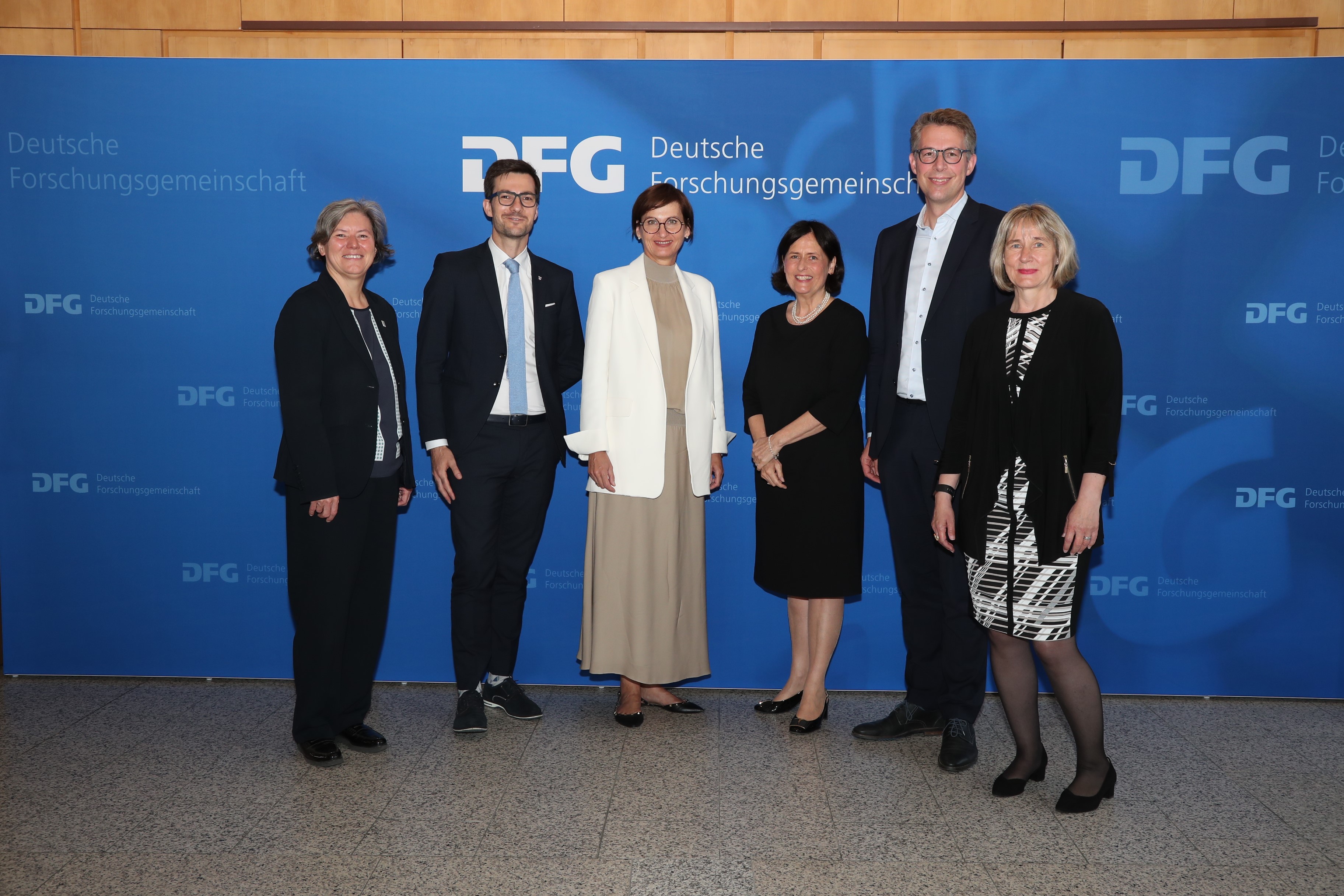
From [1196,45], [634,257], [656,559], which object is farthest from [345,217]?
[1196,45]

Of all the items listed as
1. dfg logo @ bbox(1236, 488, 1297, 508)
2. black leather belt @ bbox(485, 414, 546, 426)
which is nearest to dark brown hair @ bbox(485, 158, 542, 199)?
black leather belt @ bbox(485, 414, 546, 426)

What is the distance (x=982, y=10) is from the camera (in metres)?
4.31

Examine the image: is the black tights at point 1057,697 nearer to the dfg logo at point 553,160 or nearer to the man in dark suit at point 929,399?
the man in dark suit at point 929,399

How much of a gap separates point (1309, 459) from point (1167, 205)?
3.77ft

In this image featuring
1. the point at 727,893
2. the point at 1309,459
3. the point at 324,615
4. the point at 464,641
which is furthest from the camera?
the point at 1309,459

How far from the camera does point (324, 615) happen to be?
9.98ft

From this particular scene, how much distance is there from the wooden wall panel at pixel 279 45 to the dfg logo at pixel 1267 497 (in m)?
4.15

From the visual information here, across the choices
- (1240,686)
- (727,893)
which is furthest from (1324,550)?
(727,893)

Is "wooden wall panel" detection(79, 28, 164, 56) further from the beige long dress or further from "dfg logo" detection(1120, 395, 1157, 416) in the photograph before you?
"dfg logo" detection(1120, 395, 1157, 416)

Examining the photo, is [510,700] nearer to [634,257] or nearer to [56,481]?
[634,257]

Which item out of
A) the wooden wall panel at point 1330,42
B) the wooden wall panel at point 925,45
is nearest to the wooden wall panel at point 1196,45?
the wooden wall panel at point 1330,42

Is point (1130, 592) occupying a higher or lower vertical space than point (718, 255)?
lower

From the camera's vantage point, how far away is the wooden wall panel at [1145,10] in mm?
4234

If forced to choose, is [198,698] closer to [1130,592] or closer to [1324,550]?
[1130,592]
